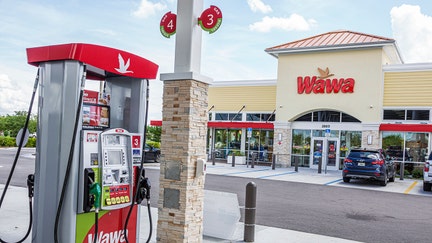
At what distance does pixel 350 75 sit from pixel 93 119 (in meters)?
20.7

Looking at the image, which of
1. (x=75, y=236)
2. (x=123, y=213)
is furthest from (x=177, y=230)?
(x=75, y=236)

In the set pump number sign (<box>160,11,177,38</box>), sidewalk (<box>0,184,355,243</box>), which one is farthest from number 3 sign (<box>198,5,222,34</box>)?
sidewalk (<box>0,184,355,243</box>)

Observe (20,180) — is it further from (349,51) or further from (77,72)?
(349,51)

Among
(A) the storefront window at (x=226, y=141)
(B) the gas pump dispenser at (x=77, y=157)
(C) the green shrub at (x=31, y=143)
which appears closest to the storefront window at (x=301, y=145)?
(A) the storefront window at (x=226, y=141)

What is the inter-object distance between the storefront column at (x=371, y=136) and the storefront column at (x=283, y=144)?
4590mm

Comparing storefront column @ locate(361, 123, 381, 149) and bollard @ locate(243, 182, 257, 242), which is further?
storefront column @ locate(361, 123, 381, 149)

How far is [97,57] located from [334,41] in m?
22.1

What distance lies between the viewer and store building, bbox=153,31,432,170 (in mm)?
22297

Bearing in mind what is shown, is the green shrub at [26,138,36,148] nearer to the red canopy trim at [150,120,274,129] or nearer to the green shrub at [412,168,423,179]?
the red canopy trim at [150,120,274,129]

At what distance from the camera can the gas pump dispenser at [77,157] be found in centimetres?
451

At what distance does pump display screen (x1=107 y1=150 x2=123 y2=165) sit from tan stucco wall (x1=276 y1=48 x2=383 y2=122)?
66.7ft

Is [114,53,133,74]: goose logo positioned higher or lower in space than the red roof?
lower

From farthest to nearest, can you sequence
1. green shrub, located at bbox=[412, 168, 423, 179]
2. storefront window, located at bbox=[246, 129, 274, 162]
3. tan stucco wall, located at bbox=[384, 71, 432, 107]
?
storefront window, located at bbox=[246, 129, 274, 162] → tan stucco wall, located at bbox=[384, 71, 432, 107] → green shrub, located at bbox=[412, 168, 423, 179]

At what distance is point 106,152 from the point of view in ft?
15.9
